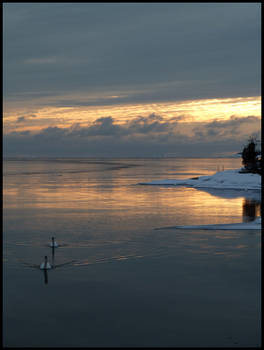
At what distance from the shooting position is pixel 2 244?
1072 inches

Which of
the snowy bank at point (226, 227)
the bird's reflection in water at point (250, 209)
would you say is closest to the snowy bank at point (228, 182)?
the bird's reflection in water at point (250, 209)

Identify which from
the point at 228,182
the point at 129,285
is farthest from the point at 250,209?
the point at 228,182

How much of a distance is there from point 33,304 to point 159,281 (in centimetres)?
588

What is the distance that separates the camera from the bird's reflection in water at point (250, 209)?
128 feet

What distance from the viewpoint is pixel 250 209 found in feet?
148

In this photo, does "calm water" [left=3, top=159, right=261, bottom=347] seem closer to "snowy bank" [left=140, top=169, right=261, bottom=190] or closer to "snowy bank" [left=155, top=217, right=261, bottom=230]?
"snowy bank" [left=155, top=217, right=261, bottom=230]

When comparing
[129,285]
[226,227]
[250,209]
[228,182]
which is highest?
[228,182]

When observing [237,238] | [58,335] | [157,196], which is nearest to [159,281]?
[58,335]

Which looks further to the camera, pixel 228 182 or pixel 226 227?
pixel 228 182

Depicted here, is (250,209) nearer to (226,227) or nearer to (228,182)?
(226,227)

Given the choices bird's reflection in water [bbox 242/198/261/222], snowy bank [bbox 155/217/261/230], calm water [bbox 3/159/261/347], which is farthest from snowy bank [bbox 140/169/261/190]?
→ snowy bank [bbox 155/217/261/230]

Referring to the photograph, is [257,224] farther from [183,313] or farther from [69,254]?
[183,313]

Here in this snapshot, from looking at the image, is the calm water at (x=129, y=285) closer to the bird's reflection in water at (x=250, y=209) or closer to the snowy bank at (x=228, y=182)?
the bird's reflection in water at (x=250, y=209)

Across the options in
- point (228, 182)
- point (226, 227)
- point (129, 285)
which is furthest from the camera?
point (228, 182)
